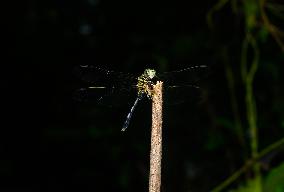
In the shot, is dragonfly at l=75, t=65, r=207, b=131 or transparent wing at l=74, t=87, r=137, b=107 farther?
transparent wing at l=74, t=87, r=137, b=107

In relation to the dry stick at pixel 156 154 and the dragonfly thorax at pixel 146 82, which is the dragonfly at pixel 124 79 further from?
the dry stick at pixel 156 154

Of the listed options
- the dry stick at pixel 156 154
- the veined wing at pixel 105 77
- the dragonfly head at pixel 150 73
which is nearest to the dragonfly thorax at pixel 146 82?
the dragonfly head at pixel 150 73

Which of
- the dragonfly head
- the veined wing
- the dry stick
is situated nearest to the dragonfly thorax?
the dragonfly head

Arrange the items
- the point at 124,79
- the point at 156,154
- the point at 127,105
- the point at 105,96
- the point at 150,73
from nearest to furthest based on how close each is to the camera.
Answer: the point at 156,154
the point at 150,73
the point at 124,79
the point at 105,96
the point at 127,105

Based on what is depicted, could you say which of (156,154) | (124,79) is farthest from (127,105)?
(156,154)

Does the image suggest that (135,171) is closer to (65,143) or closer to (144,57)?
(144,57)

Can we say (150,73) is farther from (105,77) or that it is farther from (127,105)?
(127,105)

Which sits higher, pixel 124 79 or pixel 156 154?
pixel 124 79

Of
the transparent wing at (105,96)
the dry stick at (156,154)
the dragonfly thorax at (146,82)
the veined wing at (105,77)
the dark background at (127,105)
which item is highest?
the dark background at (127,105)

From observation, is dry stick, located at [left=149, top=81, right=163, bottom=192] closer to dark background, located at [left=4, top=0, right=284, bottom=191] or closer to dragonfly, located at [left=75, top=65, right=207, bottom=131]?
dragonfly, located at [left=75, top=65, right=207, bottom=131]
